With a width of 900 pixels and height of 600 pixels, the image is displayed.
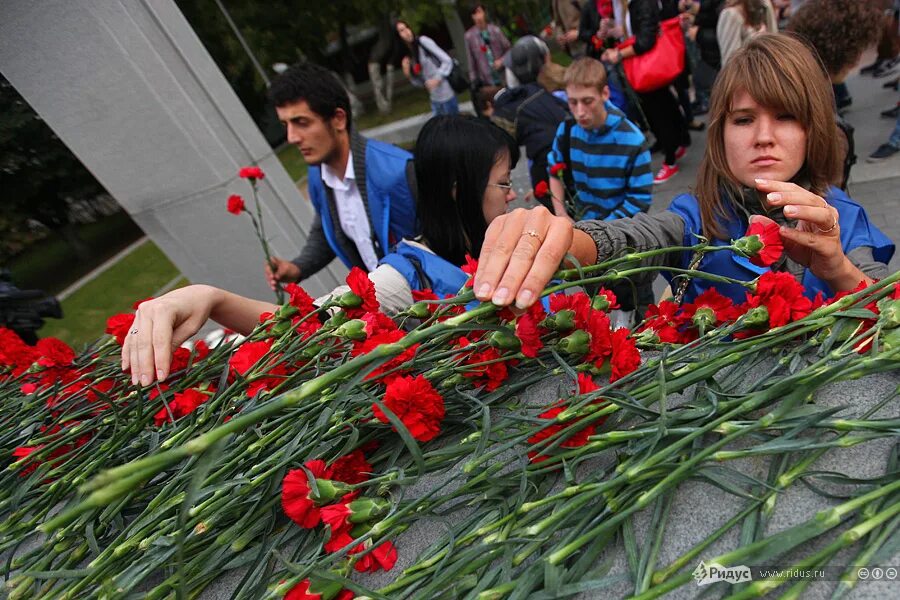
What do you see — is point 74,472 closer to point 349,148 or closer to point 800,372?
point 800,372

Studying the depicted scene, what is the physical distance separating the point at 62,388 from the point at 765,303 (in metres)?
1.28

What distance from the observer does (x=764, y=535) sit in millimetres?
515

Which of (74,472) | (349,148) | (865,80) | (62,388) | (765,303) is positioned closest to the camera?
(765,303)

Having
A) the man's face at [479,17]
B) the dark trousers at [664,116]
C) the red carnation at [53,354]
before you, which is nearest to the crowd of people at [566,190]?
the red carnation at [53,354]

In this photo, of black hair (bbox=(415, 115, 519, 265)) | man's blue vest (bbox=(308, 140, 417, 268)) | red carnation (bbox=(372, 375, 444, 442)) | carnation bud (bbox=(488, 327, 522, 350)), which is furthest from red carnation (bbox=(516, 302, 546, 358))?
man's blue vest (bbox=(308, 140, 417, 268))

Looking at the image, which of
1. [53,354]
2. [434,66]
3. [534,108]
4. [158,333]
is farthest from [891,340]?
[434,66]

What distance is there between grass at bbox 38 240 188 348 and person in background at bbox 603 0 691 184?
504 centimetres

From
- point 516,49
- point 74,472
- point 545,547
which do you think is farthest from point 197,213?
point 545,547

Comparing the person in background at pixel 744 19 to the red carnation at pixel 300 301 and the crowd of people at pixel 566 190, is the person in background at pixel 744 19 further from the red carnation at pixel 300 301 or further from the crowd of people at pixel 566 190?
the red carnation at pixel 300 301

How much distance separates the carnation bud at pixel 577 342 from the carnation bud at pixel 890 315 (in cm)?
32

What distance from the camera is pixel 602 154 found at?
2.61m

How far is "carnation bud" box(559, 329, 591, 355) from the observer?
2.42 feet

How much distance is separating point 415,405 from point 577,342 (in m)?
0.23

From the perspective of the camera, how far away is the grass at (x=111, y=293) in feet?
18.5
